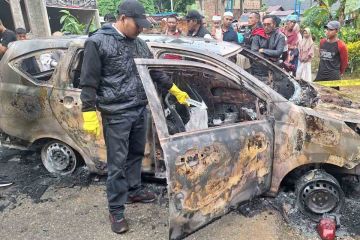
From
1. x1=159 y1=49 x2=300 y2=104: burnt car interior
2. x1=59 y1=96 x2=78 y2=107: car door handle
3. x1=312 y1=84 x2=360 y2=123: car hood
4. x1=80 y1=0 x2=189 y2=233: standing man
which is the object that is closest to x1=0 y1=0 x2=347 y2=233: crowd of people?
x1=80 y1=0 x2=189 y2=233: standing man

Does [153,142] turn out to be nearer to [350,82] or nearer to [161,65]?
[161,65]

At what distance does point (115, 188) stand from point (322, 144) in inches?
70.8

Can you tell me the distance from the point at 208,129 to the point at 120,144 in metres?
0.73

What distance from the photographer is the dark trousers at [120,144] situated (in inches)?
118

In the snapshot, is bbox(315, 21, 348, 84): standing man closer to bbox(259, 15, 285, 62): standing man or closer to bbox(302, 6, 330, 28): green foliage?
bbox(259, 15, 285, 62): standing man

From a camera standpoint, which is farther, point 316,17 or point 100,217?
point 316,17

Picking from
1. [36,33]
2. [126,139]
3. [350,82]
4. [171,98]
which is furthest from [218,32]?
[36,33]

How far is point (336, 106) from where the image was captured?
349cm

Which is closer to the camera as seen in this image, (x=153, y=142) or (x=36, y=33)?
(x=153, y=142)

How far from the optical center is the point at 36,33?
1489cm

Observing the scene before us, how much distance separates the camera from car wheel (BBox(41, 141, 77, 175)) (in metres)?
4.16

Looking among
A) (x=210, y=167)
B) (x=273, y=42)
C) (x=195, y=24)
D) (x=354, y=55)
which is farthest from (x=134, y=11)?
(x=354, y=55)

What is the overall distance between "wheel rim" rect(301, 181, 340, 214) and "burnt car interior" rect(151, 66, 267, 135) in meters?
0.78

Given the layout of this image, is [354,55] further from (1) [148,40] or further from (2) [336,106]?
(1) [148,40]
